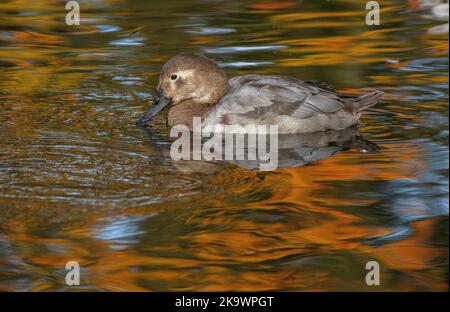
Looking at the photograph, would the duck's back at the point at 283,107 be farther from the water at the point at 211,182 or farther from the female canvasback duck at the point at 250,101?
the water at the point at 211,182

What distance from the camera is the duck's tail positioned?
9594 mm

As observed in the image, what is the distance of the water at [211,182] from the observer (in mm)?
6418

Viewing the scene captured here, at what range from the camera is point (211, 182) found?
25.7ft

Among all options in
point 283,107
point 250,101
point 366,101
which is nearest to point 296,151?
point 283,107

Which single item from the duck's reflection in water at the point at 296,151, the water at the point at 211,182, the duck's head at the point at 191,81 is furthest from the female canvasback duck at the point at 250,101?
the water at the point at 211,182

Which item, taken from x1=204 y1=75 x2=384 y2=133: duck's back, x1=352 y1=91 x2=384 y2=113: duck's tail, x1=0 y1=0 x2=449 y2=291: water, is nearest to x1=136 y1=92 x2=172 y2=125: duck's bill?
x1=0 y1=0 x2=449 y2=291: water

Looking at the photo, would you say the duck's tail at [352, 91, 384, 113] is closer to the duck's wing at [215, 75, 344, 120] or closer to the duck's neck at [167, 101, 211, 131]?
the duck's wing at [215, 75, 344, 120]

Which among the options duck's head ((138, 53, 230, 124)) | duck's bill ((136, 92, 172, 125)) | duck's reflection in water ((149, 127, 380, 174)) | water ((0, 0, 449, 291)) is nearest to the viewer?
water ((0, 0, 449, 291))

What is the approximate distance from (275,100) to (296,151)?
0.70 metres

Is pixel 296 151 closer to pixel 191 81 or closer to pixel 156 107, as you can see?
pixel 191 81

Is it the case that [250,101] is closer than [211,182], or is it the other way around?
[211,182]

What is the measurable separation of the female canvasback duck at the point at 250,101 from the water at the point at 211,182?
0.32 m

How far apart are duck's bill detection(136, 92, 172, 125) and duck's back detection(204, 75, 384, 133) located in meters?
0.62

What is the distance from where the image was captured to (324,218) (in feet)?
23.5
